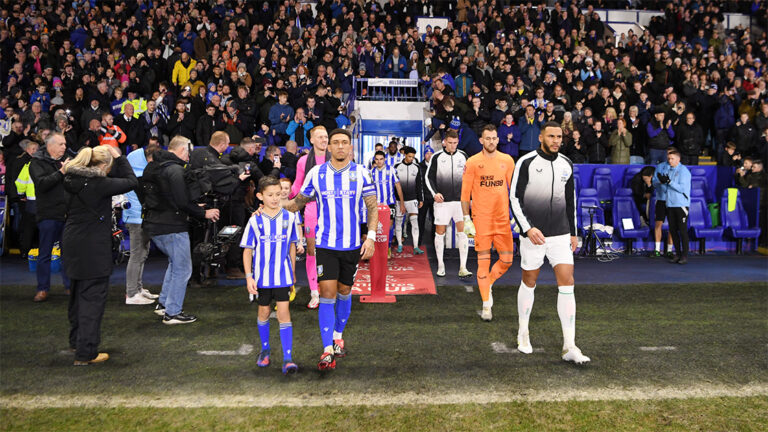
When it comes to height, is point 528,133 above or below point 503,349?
above

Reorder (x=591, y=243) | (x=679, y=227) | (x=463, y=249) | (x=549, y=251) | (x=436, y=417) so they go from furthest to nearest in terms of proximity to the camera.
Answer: (x=591, y=243) → (x=679, y=227) → (x=463, y=249) → (x=549, y=251) → (x=436, y=417)

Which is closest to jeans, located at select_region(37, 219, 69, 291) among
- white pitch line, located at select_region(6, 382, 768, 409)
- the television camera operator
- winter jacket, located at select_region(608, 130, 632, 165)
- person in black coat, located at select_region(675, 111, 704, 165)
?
the television camera operator

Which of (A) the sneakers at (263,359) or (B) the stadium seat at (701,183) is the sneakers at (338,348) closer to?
(A) the sneakers at (263,359)

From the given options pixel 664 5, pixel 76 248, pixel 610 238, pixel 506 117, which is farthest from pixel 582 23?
pixel 76 248

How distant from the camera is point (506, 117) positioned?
13055 mm

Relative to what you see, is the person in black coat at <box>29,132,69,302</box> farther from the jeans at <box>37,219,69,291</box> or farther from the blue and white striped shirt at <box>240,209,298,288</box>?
the blue and white striped shirt at <box>240,209,298,288</box>

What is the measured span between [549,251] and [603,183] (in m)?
7.92

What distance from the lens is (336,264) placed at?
4.90 meters

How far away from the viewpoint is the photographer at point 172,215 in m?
6.34

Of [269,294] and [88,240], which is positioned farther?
[88,240]

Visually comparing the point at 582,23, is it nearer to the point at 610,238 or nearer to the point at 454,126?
the point at 454,126

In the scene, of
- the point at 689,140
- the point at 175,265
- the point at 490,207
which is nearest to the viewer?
the point at 175,265

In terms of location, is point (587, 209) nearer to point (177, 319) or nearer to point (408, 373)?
point (408, 373)

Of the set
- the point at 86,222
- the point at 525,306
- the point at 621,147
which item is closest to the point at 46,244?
the point at 86,222
